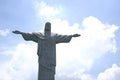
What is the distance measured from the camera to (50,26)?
29.6 metres

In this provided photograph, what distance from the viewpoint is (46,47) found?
28938 millimetres

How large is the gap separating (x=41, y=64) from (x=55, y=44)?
1.76 m

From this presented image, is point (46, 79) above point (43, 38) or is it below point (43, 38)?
below

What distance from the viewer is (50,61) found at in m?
28.5

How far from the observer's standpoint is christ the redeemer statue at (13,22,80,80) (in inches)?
1113

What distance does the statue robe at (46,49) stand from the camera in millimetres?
28328

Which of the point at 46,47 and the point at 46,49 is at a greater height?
the point at 46,47

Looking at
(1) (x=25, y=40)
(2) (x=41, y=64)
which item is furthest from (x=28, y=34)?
(2) (x=41, y=64)

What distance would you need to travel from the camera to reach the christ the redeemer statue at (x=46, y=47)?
1113 inches

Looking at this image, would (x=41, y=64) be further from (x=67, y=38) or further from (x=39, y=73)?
(x=67, y=38)

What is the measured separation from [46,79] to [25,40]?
3127mm

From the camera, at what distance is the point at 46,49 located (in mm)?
28891

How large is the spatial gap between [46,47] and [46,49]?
140 mm

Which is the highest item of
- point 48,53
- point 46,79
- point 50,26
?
point 50,26
